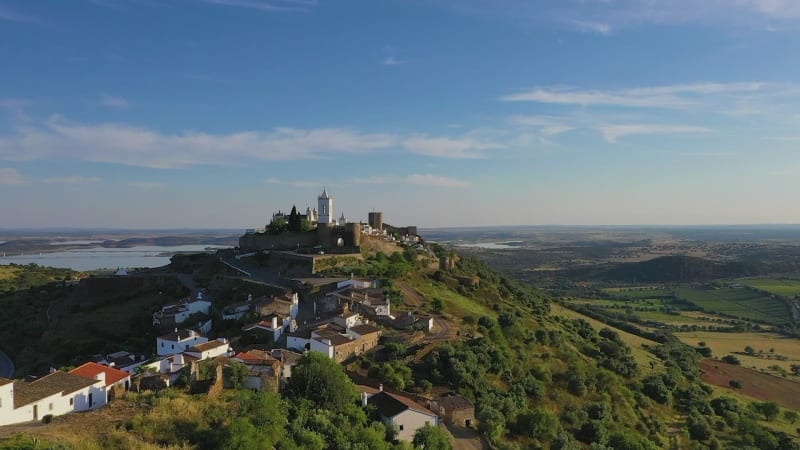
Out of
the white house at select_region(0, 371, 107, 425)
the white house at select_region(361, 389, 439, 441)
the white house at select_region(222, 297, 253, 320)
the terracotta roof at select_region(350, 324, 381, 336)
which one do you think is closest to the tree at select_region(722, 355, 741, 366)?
the terracotta roof at select_region(350, 324, 381, 336)

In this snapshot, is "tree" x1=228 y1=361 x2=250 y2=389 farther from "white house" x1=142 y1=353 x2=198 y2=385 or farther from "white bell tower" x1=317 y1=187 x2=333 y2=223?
"white bell tower" x1=317 y1=187 x2=333 y2=223

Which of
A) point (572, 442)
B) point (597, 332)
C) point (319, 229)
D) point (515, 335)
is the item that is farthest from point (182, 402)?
point (597, 332)

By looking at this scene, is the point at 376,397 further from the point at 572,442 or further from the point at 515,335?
the point at 515,335

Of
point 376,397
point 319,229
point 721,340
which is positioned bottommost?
point 721,340

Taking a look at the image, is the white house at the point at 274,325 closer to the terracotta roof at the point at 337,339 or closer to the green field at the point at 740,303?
the terracotta roof at the point at 337,339

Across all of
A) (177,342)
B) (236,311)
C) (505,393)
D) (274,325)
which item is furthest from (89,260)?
(505,393)
